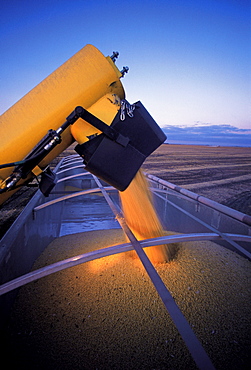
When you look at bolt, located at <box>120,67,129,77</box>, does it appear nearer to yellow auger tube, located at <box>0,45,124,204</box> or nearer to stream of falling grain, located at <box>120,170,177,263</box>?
yellow auger tube, located at <box>0,45,124,204</box>

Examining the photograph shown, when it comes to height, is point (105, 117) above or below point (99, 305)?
above

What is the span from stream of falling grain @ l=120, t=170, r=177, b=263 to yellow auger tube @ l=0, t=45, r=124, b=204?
2.19 ft

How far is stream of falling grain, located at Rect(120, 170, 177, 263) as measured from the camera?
1.63 m

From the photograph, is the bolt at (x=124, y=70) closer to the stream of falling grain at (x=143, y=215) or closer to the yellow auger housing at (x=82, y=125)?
the yellow auger housing at (x=82, y=125)

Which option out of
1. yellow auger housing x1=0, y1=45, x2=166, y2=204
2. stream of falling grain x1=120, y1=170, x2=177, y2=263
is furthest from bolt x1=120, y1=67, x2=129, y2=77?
stream of falling grain x1=120, y1=170, x2=177, y2=263

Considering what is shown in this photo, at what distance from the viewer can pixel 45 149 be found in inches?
36.9

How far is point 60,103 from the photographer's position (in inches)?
38.5

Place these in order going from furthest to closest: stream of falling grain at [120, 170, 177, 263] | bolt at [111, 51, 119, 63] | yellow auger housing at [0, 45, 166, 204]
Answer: stream of falling grain at [120, 170, 177, 263], bolt at [111, 51, 119, 63], yellow auger housing at [0, 45, 166, 204]

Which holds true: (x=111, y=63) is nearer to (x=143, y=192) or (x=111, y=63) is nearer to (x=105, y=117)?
(x=105, y=117)

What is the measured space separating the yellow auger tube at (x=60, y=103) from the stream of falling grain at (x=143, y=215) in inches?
26.3

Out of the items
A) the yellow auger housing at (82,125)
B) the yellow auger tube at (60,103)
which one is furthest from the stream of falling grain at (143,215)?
the yellow auger tube at (60,103)

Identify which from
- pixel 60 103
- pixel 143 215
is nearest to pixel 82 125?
pixel 60 103

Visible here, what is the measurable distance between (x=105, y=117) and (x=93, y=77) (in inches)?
7.7

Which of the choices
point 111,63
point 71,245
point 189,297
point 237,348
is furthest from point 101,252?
point 71,245
